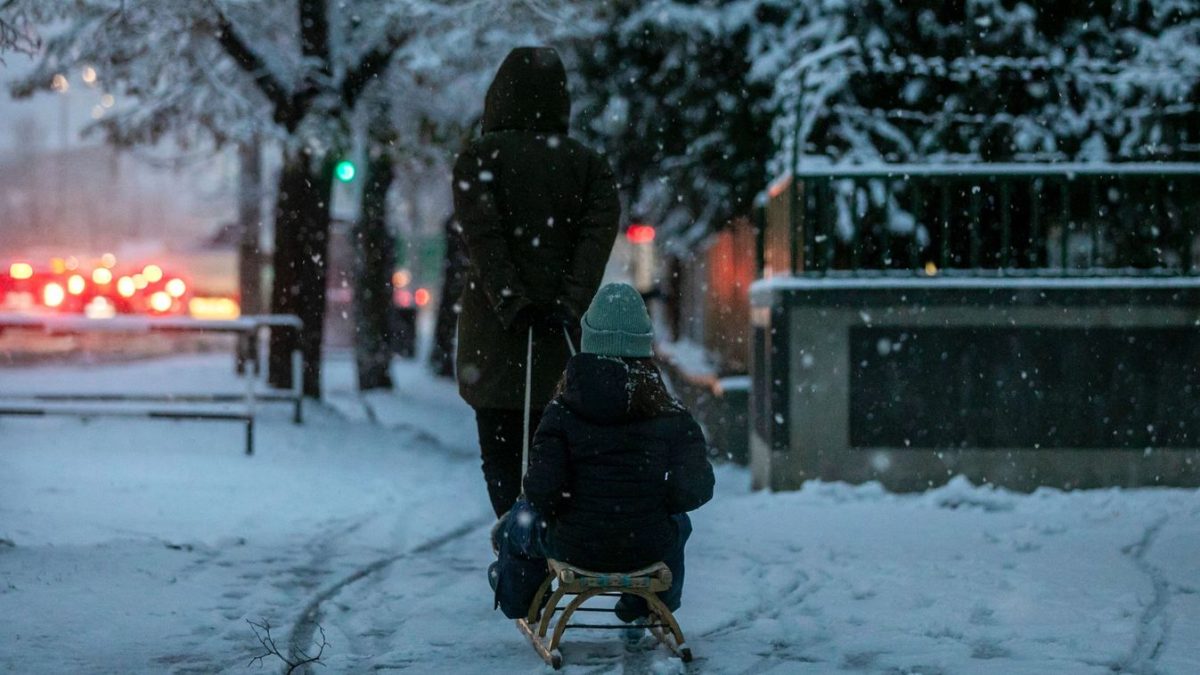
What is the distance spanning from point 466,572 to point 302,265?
328 inches

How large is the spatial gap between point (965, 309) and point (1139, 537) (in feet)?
6.82

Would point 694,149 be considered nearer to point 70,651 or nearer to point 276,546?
point 276,546

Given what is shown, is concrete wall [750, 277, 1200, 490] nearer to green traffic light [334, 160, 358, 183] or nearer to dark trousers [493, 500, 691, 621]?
dark trousers [493, 500, 691, 621]

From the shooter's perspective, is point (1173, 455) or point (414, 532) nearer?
point (414, 532)

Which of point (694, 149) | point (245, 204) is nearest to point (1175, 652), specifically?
point (694, 149)

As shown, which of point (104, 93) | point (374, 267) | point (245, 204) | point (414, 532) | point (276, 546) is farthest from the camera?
point (245, 204)

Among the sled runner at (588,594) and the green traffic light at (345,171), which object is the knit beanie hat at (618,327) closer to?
the sled runner at (588,594)

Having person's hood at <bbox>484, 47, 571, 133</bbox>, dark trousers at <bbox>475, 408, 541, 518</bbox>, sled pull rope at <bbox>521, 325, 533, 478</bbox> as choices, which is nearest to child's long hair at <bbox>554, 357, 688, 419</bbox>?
sled pull rope at <bbox>521, 325, 533, 478</bbox>

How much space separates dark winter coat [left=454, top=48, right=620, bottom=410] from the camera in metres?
5.55

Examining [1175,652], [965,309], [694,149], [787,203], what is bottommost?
[1175,652]

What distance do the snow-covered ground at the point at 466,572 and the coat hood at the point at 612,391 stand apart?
88 centimetres

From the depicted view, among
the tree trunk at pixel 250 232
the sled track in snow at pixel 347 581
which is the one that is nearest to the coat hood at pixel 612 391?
the sled track in snow at pixel 347 581

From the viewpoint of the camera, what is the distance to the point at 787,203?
945cm

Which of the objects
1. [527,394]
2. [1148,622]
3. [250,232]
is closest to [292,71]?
[527,394]
